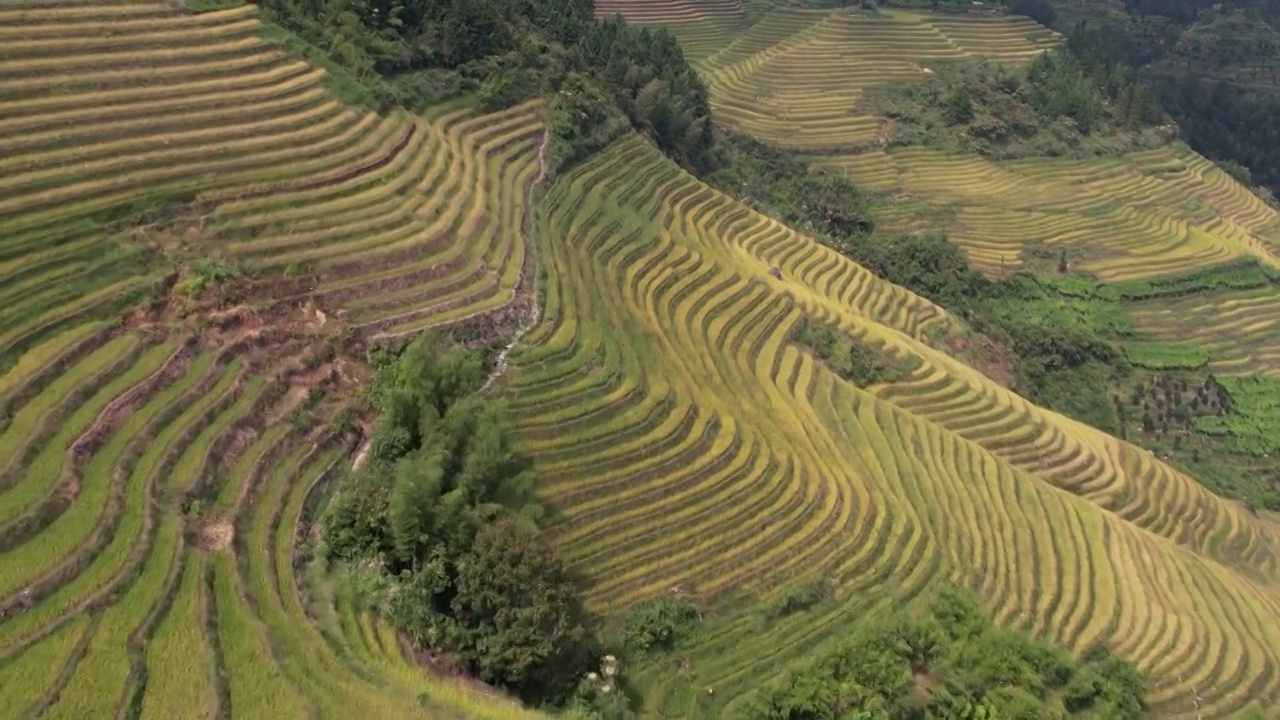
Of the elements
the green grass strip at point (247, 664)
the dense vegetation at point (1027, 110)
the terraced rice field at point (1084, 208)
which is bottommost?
the terraced rice field at point (1084, 208)

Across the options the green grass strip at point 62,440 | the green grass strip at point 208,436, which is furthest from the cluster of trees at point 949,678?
the green grass strip at point 62,440

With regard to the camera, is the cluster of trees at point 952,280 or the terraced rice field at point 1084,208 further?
the terraced rice field at point 1084,208

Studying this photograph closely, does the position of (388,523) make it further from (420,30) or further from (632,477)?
(420,30)

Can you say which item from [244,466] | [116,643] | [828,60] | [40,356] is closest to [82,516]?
[116,643]

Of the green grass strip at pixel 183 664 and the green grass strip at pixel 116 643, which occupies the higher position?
the green grass strip at pixel 116 643

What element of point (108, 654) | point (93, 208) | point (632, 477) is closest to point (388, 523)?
point (108, 654)

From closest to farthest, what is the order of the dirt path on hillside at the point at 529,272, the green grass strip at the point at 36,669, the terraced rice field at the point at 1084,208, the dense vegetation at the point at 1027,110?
the green grass strip at the point at 36,669 < the dirt path on hillside at the point at 529,272 < the terraced rice field at the point at 1084,208 < the dense vegetation at the point at 1027,110

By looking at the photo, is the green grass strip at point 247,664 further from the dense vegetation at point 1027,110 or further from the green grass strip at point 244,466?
the dense vegetation at point 1027,110
